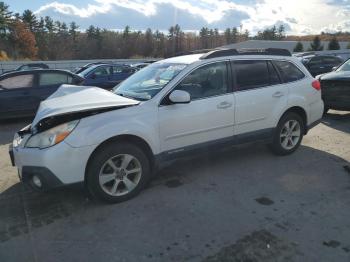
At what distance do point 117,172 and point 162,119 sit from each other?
84 centimetres

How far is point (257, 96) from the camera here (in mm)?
5285

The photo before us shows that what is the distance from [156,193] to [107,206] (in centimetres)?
66

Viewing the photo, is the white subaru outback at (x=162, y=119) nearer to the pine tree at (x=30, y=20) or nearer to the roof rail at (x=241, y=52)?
the roof rail at (x=241, y=52)

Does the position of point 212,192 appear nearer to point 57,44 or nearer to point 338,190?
point 338,190

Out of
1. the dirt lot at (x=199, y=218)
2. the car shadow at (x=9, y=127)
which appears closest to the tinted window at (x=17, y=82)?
the car shadow at (x=9, y=127)

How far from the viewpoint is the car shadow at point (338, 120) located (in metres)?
8.02

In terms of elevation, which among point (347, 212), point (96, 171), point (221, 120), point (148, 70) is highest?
point (148, 70)

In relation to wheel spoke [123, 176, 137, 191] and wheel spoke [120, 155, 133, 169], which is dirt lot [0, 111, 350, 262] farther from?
wheel spoke [120, 155, 133, 169]

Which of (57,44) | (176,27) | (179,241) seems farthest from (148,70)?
(176,27)

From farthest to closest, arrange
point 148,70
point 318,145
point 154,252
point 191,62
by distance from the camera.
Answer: point 318,145 → point 148,70 → point 191,62 → point 154,252

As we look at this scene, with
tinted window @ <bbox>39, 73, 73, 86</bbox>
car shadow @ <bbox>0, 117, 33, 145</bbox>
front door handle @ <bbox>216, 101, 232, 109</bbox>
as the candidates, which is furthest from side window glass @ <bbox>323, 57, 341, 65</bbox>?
front door handle @ <bbox>216, 101, 232, 109</bbox>

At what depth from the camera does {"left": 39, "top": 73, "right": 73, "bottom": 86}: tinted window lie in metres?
9.68

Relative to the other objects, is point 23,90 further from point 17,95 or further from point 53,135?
point 53,135

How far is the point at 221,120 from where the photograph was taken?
16.2 feet
